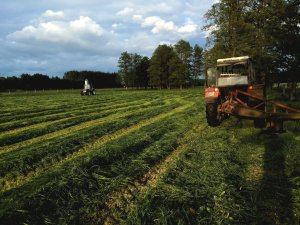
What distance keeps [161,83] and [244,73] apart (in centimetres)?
6089

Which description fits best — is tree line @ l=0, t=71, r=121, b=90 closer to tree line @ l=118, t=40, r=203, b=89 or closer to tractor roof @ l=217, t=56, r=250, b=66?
tree line @ l=118, t=40, r=203, b=89

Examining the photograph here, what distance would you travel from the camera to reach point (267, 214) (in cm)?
407

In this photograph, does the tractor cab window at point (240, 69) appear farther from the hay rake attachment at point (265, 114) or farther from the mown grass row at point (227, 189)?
the mown grass row at point (227, 189)

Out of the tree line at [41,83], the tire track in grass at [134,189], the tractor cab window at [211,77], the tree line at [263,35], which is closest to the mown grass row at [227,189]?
the tire track in grass at [134,189]

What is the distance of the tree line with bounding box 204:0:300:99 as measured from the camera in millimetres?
21406

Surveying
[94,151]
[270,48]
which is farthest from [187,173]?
[270,48]

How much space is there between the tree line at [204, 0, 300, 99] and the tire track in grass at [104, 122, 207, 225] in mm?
12524

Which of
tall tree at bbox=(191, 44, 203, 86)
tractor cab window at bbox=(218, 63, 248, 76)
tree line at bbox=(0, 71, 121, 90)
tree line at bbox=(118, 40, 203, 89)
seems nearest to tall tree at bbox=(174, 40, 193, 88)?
tree line at bbox=(118, 40, 203, 89)

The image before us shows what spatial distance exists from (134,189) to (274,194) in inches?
89.0

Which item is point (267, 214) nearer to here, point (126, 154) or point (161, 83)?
point (126, 154)

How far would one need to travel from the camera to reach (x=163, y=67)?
70.9m

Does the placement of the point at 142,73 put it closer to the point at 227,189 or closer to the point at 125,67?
the point at 125,67

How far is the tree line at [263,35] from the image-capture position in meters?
21.4

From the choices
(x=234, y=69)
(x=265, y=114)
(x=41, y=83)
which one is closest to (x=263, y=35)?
(x=234, y=69)
